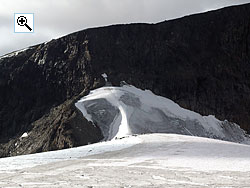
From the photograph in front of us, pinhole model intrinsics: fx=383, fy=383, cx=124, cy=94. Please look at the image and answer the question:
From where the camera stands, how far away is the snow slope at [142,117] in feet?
128

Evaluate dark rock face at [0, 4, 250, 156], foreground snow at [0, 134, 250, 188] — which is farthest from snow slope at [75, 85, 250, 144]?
foreground snow at [0, 134, 250, 188]

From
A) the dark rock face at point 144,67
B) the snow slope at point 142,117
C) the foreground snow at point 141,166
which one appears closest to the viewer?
the foreground snow at point 141,166

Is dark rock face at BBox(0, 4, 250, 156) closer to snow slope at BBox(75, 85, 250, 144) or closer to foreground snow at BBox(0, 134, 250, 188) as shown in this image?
snow slope at BBox(75, 85, 250, 144)

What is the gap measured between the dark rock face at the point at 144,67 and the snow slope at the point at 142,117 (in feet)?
10.1

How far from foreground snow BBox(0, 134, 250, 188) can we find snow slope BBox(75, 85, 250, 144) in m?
20.1

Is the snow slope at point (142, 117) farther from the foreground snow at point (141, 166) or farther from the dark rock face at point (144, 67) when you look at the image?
the foreground snow at point (141, 166)

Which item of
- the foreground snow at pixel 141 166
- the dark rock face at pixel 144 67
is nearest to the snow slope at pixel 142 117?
the dark rock face at pixel 144 67

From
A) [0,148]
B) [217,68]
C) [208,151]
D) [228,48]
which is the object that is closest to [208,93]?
[217,68]

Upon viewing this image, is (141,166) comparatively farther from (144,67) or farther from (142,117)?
(144,67)

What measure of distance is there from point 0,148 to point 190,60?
2854 cm

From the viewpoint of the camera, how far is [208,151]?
15.3 meters

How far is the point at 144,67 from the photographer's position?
5369 centimetres

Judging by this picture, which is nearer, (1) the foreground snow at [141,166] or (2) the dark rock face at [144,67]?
(1) the foreground snow at [141,166]

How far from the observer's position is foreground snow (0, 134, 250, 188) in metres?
8.99
